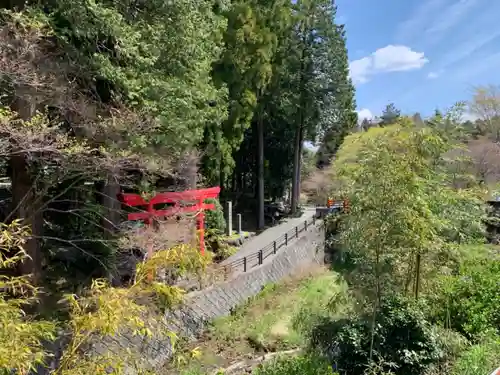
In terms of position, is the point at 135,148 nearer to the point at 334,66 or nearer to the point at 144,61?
the point at 144,61

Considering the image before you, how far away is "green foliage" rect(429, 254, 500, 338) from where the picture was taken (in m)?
7.28

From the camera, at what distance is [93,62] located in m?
6.48

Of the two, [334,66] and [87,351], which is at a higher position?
[334,66]

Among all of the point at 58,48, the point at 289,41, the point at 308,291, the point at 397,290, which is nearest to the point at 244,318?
the point at 308,291

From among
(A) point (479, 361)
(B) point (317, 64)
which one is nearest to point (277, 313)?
(A) point (479, 361)

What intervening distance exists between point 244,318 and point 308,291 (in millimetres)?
2893

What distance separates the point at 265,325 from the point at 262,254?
178 inches

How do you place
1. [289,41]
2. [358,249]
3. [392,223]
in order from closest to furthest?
[392,223]
[358,249]
[289,41]

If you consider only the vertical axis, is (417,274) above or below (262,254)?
above

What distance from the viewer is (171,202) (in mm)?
10836

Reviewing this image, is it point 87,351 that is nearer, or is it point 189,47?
point 87,351

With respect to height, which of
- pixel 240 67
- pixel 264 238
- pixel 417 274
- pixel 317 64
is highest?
pixel 317 64

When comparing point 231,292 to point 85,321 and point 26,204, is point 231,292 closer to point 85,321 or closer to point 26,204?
point 26,204

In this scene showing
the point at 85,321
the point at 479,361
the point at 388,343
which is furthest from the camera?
the point at 388,343
